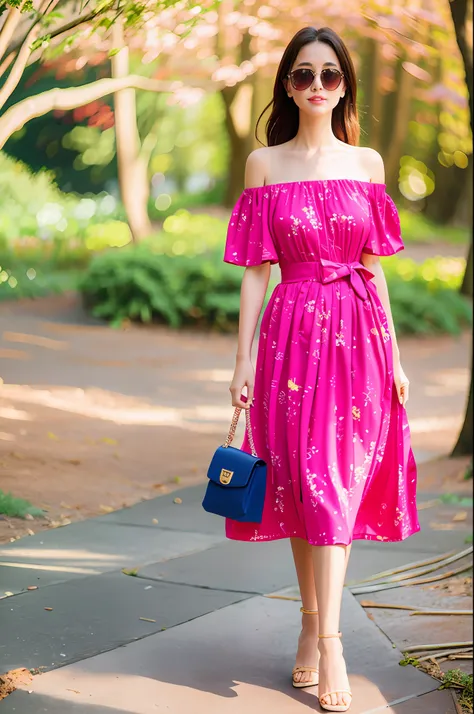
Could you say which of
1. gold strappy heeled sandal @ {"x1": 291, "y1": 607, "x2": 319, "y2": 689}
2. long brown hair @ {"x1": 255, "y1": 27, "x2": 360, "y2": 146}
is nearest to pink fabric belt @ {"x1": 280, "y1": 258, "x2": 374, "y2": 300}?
long brown hair @ {"x1": 255, "y1": 27, "x2": 360, "y2": 146}

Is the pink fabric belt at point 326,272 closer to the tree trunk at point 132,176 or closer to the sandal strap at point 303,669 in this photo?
the sandal strap at point 303,669

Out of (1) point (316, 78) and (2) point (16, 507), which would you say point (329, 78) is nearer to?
(1) point (316, 78)

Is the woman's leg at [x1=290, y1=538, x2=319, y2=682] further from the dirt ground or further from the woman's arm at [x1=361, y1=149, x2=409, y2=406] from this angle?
the dirt ground

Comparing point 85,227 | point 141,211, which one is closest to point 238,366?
point 85,227

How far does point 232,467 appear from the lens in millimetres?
2750

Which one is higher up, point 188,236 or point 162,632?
point 188,236

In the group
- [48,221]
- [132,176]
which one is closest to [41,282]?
[48,221]

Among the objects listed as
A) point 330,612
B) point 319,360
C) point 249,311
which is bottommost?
point 330,612

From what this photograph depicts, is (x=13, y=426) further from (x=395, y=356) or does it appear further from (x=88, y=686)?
(x=395, y=356)

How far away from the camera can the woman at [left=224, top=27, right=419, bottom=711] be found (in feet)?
9.11

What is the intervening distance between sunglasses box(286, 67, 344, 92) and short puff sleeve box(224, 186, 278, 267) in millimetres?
306

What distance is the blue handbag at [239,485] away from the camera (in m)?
2.72

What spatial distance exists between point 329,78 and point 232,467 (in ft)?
3.67

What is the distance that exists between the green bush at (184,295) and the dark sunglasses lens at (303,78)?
7.14m
